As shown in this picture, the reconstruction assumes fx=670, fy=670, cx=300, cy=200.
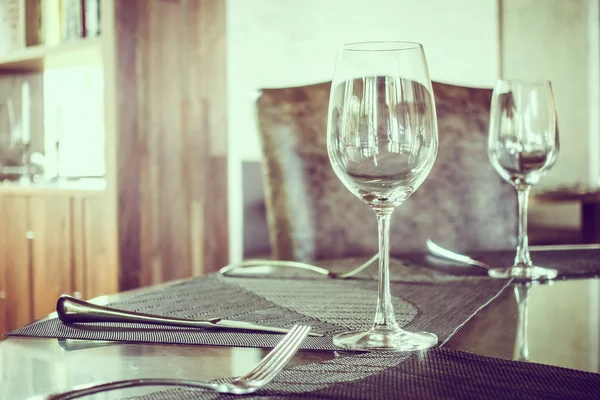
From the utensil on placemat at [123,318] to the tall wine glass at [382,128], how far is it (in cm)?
7

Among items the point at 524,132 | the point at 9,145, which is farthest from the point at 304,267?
the point at 9,145

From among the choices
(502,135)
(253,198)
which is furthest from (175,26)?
(502,135)

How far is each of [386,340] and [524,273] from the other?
0.38 meters

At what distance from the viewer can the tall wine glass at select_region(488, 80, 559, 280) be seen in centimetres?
81

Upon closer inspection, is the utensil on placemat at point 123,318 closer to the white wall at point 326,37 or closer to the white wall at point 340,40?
the white wall at point 340,40

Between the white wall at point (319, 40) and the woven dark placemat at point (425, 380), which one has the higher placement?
the white wall at point (319, 40)

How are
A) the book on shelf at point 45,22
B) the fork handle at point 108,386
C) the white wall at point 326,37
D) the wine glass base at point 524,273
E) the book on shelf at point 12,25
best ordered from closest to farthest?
1. the fork handle at point 108,386
2. the wine glass base at point 524,273
3. the book on shelf at point 45,22
4. the book on shelf at point 12,25
5. the white wall at point 326,37

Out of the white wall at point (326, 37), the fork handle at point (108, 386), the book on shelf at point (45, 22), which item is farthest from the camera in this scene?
the white wall at point (326, 37)

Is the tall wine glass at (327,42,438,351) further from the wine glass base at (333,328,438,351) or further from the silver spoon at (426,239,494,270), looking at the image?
the silver spoon at (426,239,494,270)

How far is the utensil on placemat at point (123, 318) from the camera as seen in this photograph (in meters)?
0.51

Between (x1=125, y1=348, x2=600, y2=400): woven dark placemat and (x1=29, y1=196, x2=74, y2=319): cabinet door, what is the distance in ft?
8.08

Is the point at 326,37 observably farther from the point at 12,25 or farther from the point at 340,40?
the point at 12,25

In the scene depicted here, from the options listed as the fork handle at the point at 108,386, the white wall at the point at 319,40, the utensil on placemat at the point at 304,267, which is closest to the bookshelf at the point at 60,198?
the white wall at the point at 319,40

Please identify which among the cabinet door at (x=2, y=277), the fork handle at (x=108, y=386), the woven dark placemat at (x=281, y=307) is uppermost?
the fork handle at (x=108, y=386)
